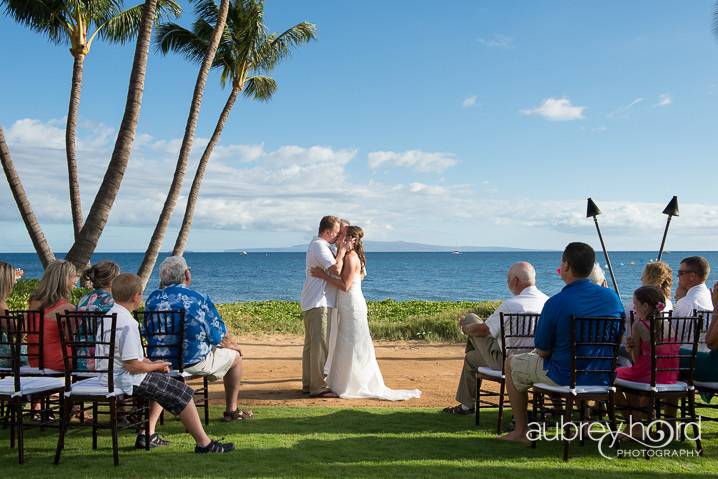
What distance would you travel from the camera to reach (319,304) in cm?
831

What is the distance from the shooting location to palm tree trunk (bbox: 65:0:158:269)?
37.5ft

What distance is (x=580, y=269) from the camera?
5391 mm

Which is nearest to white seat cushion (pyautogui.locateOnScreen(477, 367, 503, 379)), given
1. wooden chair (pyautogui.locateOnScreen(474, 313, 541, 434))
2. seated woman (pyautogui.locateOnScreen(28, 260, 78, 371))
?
wooden chair (pyautogui.locateOnScreen(474, 313, 541, 434))

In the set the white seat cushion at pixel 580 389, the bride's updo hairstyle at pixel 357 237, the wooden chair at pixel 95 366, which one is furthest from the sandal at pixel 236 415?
the white seat cushion at pixel 580 389

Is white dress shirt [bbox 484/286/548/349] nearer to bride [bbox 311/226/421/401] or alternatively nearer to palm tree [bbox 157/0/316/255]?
bride [bbox 311/226/421/401]

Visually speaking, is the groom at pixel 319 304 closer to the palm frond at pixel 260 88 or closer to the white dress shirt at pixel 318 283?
the white dress shirt at pixel 318 283

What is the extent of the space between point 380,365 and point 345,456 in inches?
215

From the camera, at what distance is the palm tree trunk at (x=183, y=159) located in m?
13.8

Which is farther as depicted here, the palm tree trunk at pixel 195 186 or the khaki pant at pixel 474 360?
the palm tree trunk at pixel 195 186

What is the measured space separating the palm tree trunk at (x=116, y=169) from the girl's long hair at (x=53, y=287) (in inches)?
219

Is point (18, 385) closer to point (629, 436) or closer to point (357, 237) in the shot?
point (357, 237)

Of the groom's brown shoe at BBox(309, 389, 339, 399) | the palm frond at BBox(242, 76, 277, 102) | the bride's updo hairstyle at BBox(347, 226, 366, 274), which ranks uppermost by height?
the palm frond at BBox(242, 76, 277, 102)

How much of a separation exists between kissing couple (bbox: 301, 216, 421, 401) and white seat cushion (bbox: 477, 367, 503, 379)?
5.95ft

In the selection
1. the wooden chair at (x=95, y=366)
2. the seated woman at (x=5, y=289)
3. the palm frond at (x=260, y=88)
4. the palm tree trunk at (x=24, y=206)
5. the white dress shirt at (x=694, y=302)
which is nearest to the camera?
the wooden chair at (x=95, y=366)
